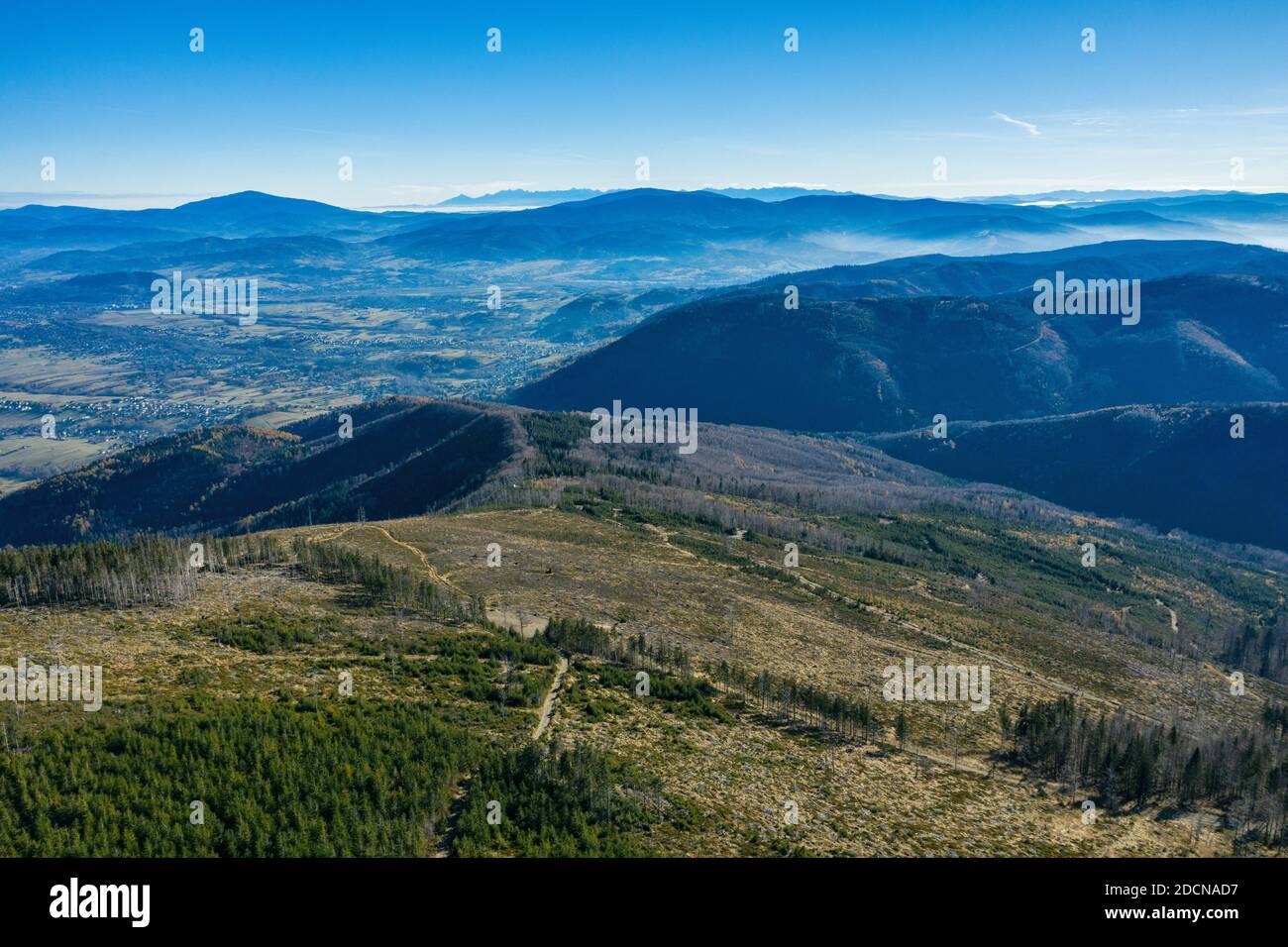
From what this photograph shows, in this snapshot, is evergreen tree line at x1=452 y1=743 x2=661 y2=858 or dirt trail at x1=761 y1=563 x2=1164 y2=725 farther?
dirt trail at x1=761 y1=563 x2=1164 y2=725

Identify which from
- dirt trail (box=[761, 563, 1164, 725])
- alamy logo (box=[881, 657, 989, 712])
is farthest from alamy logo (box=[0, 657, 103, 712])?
dirt trail (box=[761, 563, 1164, 725])

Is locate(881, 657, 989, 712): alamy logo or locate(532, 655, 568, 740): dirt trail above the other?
locate(532, 655, 568, 740): dirt trail

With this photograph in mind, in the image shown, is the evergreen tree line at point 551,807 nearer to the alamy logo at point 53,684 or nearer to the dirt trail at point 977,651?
the alamy logo at point 53,684

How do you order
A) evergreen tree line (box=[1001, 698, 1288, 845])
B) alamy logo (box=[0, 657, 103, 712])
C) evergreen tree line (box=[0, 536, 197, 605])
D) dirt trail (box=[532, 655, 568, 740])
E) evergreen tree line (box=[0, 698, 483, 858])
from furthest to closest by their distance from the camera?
1. evergreen tree line (box=[0, 536, 197, 605])
2. evergreen tree line (box=[1001, 698, 1288, 845])
3. dirt trail (box=[532, 655, 568, 740])
4. alamy logo (box=[0, 657, 103, 712])
5. evergreen tree line (box=[0, 698, 483, 858])

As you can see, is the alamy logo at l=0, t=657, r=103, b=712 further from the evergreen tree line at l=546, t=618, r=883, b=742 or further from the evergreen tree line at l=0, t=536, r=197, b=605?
the evergreen tree line at l=546, t=618, r=883, b=742

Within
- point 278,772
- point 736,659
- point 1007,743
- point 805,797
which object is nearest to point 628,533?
point 736,659

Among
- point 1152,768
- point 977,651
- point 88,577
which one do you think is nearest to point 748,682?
point 1152,768
